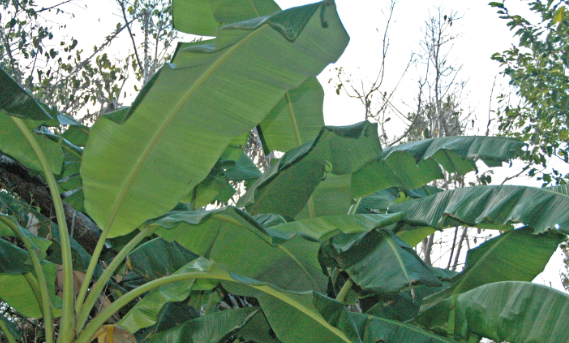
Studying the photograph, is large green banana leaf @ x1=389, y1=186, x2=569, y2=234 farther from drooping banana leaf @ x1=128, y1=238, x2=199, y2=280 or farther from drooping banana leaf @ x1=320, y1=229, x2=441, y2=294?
drooping banana leaf @ x1=128, y1=238, x2=199, y2=280

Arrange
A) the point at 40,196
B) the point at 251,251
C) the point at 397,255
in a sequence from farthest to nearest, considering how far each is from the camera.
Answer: the point at 40,196
the point at 251,251
the point at 397,255

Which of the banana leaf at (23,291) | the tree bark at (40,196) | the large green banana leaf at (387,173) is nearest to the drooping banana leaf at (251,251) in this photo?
the large green banana leaf at (387,173)

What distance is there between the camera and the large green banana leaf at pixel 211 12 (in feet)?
8.29

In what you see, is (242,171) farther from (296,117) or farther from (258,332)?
(258,332)

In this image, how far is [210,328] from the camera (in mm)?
2332

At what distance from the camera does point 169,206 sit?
83.6 inches

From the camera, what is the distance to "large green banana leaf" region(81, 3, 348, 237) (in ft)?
5.62

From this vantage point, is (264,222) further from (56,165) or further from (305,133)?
(56,165)

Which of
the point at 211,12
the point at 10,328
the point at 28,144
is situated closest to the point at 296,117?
the point at 211,12

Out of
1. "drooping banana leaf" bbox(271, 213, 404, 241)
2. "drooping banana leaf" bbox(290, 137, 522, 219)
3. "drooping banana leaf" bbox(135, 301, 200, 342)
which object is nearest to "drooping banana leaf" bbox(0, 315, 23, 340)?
"drooping banana leaf" bbox(135, 301, 200, 342)

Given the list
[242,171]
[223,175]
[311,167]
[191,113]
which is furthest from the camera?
[242,171]

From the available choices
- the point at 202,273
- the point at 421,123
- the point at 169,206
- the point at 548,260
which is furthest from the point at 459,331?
the point at 421,123

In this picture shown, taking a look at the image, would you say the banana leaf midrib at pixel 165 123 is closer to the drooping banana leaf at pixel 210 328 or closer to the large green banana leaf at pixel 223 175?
the drooping banana leaf at pixel 210 328

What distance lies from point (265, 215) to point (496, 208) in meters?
1.06
